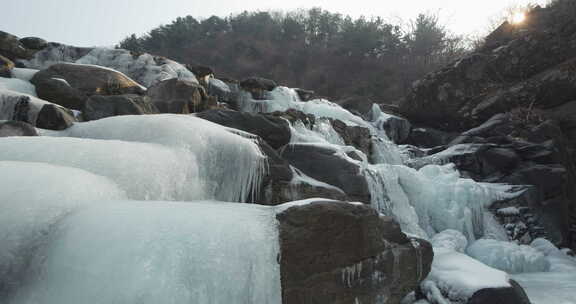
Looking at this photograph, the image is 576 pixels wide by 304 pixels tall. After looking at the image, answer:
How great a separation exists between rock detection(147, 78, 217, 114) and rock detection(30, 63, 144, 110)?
117cm

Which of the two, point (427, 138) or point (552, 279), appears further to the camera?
point (427, 138)

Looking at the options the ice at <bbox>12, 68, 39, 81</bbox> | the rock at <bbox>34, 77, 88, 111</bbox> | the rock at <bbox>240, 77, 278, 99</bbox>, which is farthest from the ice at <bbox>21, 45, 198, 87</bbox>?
the rock at <bbox>34, 77, 88, 111</bbox>

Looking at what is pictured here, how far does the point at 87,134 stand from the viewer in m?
→ 4.30

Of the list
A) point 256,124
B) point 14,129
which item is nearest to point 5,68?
point 14,129

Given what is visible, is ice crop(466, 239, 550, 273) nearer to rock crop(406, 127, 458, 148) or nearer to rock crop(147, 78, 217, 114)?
rock crop(147, 78, 217, 114)

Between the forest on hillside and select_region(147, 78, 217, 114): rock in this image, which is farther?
the forest on hillside

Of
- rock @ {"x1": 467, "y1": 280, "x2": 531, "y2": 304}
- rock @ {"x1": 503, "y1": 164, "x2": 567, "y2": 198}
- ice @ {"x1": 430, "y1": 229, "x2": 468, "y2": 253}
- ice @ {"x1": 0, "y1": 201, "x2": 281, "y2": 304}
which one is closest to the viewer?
ice @ {"x1": 0, "y1": 201, "x2": 281, "y2": 304}

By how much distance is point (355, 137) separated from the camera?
9.14 meters

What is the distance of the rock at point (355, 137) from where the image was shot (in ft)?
29.3

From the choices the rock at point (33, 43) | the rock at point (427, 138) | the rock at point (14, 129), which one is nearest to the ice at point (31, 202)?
the rock at point (14, 129)

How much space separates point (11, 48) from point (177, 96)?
753 centimetres

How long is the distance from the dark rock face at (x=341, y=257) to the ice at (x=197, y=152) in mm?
1530

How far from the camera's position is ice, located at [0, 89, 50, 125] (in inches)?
205

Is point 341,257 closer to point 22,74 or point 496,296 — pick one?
point 496,296
